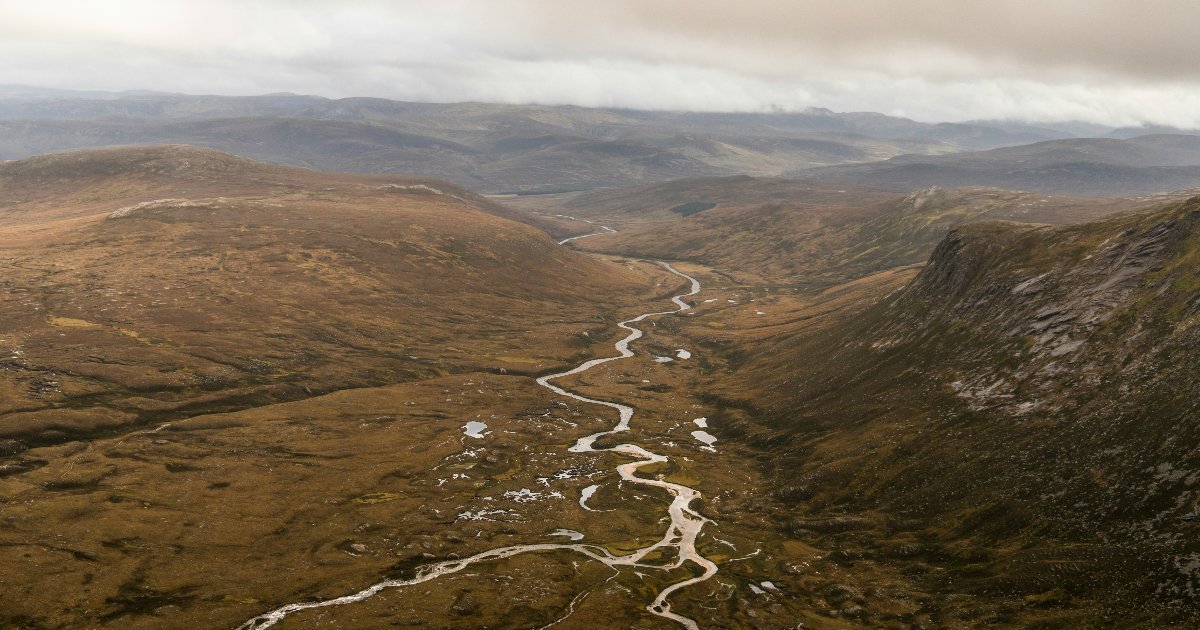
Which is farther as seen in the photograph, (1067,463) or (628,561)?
(628,561)

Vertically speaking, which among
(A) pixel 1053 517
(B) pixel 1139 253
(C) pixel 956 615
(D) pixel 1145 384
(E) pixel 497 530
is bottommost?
(E) pixel 497 530

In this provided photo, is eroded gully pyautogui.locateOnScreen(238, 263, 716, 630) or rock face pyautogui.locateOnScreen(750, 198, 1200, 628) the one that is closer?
rock face pyautogui.locateOnScreen(750, 198, 1200, 628)

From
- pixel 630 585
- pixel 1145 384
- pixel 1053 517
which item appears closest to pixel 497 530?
pixel 630 585

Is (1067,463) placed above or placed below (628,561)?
above

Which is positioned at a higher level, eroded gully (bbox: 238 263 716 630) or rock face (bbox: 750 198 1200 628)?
rock face (bbox: 750 198 1200 628)

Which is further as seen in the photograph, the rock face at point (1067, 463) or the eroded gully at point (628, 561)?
the eroded gully at point (628, 561)

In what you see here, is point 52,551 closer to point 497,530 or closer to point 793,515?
point 497,530

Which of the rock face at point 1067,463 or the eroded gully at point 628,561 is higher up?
the rock face at point 1067,463

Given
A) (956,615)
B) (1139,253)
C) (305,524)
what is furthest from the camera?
(1139,253)
